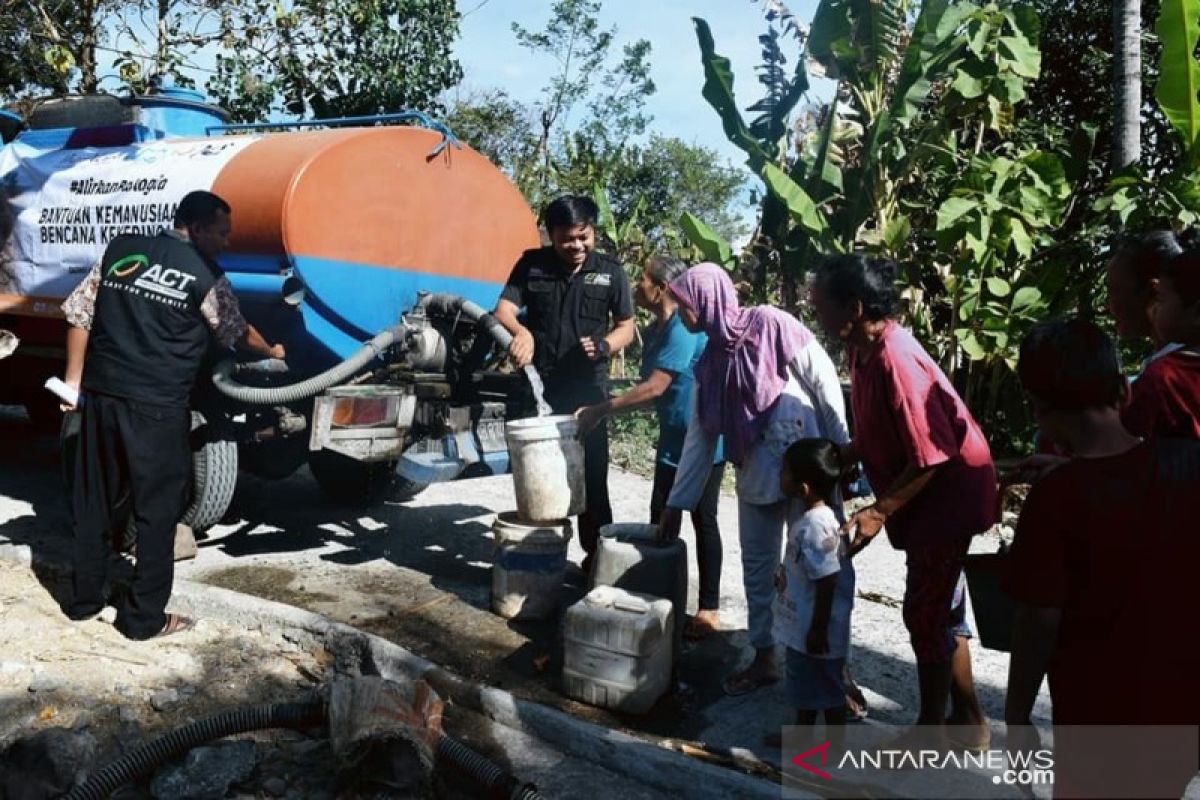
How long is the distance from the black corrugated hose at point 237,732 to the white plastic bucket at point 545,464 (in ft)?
4.57

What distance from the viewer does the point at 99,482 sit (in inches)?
159

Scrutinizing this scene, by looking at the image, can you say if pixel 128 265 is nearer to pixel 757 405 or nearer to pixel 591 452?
pixel 591 452

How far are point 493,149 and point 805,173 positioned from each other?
12.1 meters

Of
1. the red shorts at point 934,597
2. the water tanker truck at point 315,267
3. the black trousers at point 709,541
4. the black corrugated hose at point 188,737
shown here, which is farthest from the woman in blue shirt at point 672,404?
→ the black corrugated hose at point 188,737

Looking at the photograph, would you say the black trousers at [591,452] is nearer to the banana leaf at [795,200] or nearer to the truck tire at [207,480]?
the truck tire at [207,480]

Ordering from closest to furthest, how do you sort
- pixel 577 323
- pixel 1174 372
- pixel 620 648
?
pixel 1174 372, pixel 620 648, pixel 577 323

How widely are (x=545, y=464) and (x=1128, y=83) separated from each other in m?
5.79

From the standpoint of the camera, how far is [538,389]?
15.1ft

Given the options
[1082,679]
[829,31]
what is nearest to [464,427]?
[1082,679]

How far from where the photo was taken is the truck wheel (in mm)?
4879

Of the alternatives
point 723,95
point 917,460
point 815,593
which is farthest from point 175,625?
point 723,95

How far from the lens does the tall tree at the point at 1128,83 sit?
690cm

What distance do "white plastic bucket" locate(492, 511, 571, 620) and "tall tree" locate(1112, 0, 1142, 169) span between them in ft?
18.3

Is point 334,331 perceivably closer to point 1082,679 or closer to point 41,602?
point 41,602
